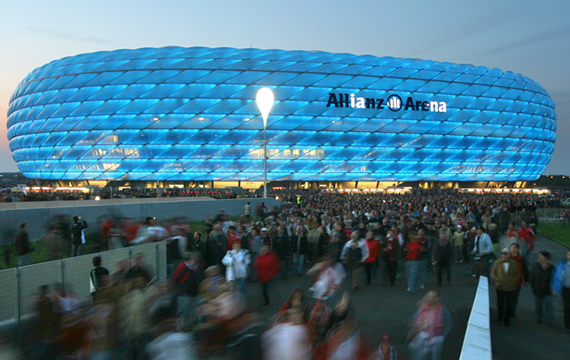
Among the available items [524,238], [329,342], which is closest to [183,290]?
[329,342]

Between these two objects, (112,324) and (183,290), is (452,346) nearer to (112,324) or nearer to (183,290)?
(183,290)

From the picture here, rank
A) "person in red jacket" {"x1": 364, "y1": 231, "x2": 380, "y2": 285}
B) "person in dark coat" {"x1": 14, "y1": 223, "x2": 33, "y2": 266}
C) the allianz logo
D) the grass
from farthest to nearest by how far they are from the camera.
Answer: the allianz logo → the grass → "person in red jacket" {"x1": 364, "y1": 231, "x2": 380, "y2": 285} → "person in dark coat" {"x1": 14, "y1": 223, "x2": 33, "y2": 266}

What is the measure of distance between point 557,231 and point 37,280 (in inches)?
848

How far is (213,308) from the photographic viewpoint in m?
4.41

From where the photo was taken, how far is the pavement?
5973 mm

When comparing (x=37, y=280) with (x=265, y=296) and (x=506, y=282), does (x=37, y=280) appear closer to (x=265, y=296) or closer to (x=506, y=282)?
(x=265, y=296)

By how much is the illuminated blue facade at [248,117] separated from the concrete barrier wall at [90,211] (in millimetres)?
29018

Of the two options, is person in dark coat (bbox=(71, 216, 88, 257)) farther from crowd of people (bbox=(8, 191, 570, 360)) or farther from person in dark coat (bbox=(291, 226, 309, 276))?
person in dark coat (bbox=(291, 226, 309, 276))

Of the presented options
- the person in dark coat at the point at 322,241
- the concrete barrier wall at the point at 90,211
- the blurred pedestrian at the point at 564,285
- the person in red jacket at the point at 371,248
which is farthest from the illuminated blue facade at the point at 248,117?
the blurred pedestrian at the point at 564,285

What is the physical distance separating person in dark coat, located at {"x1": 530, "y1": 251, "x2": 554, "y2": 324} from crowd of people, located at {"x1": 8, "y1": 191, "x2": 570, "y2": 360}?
2cm

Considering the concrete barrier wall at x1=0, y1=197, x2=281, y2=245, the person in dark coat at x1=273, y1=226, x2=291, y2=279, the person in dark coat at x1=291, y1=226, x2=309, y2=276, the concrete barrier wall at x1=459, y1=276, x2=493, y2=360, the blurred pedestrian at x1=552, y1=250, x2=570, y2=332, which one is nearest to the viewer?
the concrete barrier wall at x1=459, y1=276, x2=493, y2=360

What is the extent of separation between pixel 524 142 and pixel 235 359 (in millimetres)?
68542

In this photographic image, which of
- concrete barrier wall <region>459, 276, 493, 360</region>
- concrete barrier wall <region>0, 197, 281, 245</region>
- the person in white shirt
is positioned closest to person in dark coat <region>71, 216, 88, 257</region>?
concrete barrier wall <region>0, 197, 281, 245</region>

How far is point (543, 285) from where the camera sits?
7078 mm
